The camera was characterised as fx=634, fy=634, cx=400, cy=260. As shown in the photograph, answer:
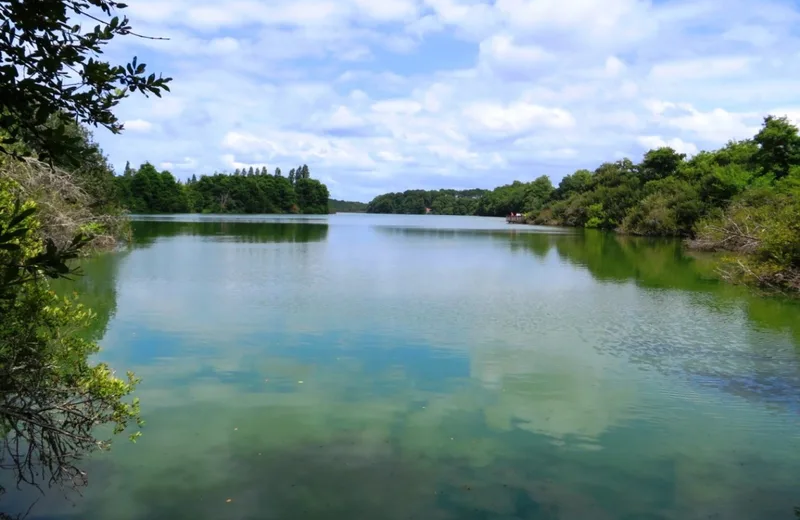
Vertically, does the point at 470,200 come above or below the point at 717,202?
above

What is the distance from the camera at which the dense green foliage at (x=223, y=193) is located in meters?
93.0

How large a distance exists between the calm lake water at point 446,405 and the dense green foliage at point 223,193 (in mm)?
74913

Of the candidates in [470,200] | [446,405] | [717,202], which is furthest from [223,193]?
[446,405]

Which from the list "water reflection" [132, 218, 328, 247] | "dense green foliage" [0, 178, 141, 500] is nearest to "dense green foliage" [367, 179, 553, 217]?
"water reflection" [132, 218, 328, 247]

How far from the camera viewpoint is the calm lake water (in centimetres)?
554

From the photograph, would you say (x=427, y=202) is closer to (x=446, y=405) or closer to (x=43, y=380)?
(x=446, y=405)

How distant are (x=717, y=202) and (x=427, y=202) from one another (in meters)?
125

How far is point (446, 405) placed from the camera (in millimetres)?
7969

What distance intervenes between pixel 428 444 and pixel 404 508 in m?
1.41

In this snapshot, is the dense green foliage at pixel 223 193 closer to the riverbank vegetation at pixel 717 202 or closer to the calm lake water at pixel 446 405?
the riverbank vegetation at pixel 717 202

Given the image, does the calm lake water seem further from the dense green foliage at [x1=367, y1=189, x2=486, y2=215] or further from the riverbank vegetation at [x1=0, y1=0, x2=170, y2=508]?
the dense green foliage at [x1=367, y1=189, x2=486, y2=215]

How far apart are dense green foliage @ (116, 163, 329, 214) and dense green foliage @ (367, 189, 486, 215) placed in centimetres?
3546

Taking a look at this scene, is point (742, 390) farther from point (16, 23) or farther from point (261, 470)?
point (16, 23)

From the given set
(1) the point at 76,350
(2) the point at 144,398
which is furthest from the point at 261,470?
(2) the point at 144,398
